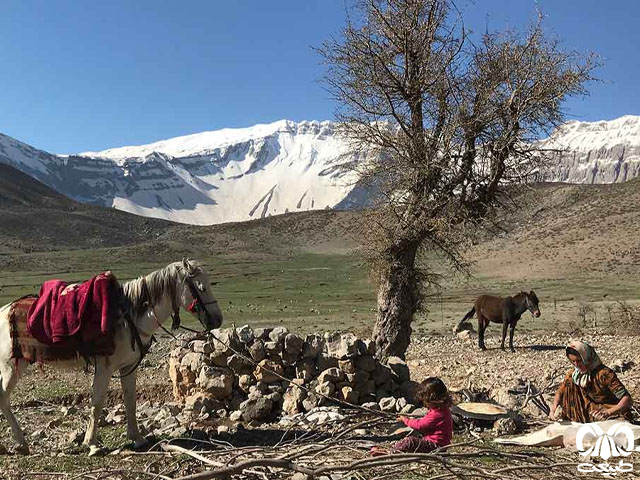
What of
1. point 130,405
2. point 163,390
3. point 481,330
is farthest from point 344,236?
point 130,405

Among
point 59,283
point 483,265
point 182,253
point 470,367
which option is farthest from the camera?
point 182,253

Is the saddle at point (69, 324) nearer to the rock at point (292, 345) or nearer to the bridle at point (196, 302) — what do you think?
the bridle at point (196, 302)

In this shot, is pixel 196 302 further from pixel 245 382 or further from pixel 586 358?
pixel 586 358

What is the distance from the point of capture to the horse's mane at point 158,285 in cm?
700

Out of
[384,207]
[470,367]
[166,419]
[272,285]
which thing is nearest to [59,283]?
[166,419]

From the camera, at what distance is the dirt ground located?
5996mm

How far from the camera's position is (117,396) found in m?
10.9

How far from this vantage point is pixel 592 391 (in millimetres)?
6738

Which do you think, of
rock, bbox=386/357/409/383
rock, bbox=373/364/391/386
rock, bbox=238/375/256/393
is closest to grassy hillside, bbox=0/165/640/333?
rock, bbox=386/357/409/383

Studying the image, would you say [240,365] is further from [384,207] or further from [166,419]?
[384,207]

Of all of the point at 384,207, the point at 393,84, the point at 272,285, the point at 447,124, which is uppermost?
the point at 393,84

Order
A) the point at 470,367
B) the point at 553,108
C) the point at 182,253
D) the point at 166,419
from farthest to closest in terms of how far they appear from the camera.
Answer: the point at 182,253 → the point at 470,367 → the point at 553,108 → the point at 166,419

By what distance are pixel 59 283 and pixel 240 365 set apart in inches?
139

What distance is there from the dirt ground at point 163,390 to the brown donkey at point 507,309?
72 centimetres
